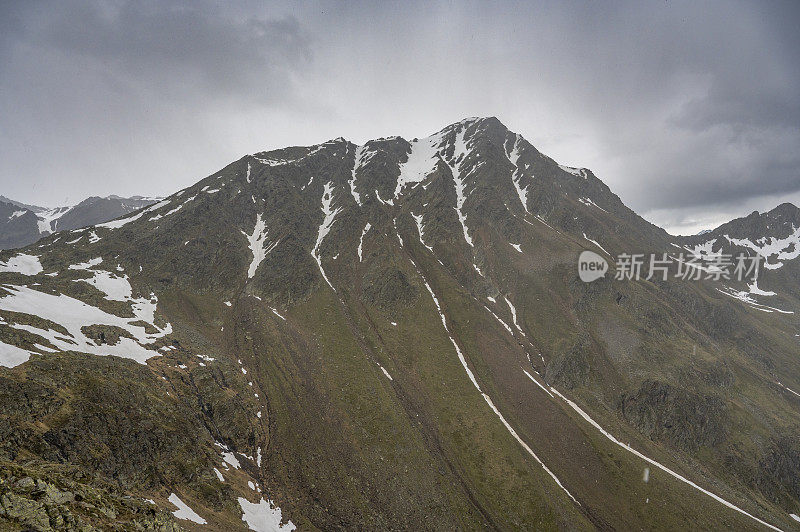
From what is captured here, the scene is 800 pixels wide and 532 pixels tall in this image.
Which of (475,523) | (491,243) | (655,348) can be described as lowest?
(475,523)

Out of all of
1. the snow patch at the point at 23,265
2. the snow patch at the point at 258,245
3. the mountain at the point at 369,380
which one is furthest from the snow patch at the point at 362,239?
the snow patch at the point at 23,265

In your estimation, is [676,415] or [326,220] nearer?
[676,415]

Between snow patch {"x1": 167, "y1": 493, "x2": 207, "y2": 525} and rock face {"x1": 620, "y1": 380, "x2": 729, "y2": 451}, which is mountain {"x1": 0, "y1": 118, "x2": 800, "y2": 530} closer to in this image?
snow patch {"x1": 167, "y1": 493, "x2": 207, "y2": 525}

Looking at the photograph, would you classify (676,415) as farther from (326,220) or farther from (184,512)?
(326,220)

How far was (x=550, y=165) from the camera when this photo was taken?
195 meters

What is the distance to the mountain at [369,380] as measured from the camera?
108 feet

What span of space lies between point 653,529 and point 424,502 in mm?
39298

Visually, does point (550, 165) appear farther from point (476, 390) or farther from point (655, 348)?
point (476, 390)

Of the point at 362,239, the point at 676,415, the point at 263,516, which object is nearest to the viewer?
the point at 263,516

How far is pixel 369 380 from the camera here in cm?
7112

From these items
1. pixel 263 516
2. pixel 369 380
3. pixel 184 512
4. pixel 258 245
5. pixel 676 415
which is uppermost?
pixel 258 245

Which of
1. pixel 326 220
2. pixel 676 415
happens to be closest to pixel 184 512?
pixel 676 415

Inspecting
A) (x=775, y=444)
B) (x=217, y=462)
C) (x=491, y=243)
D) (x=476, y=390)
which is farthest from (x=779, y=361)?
(x=217, y=462)

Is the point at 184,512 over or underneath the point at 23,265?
underneath
